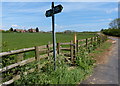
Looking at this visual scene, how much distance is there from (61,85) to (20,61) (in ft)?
4.33

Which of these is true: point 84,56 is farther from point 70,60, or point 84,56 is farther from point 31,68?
point 31,68

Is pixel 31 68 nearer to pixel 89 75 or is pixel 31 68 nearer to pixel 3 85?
pixel 3 85

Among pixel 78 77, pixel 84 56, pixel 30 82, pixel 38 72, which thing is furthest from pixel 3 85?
pixel 84 56

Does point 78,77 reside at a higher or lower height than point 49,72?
lower

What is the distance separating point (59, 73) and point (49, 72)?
0.31 m

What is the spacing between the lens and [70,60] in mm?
6344

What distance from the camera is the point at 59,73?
4199 millimetres

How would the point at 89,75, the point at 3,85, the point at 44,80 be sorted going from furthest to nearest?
the point at 89,75
the point at 44,80
the point at 3,85

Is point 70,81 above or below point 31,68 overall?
below

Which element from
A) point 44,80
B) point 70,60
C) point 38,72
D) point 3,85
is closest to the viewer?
point 3,85

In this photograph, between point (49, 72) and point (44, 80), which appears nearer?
point (44, 80)

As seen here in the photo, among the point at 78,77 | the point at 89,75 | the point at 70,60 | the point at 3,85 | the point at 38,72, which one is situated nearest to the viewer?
the point at 3,85

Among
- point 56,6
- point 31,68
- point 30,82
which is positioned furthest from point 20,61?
point 56,6

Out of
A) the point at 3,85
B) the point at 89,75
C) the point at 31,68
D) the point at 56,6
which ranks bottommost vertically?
the point at 89,75
